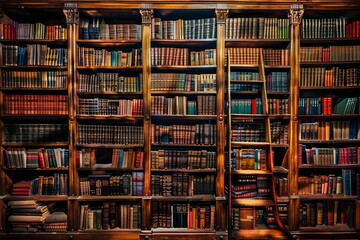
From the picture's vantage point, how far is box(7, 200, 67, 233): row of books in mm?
2773

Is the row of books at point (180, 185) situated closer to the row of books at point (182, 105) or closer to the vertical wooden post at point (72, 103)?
the row of books at point (182, 105)

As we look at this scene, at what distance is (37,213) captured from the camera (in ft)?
9.12

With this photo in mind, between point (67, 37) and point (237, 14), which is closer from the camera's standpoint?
point (67, 37)

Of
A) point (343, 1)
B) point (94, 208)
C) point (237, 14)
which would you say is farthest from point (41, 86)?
point (343, 1)

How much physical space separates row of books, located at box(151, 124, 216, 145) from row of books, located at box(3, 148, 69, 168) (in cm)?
106

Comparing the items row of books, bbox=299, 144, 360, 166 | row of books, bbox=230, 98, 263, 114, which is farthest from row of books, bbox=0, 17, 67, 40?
row of books, bbox=299, 144, 360, 166

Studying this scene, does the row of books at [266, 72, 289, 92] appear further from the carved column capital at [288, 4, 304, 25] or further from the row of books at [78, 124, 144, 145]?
the row of books at [78, 124, 144, 145]

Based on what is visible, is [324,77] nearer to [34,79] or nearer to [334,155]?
[334,155]

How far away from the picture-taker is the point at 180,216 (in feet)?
9.21

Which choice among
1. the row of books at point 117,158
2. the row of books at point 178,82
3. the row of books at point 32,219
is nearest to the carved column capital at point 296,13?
the row of books at point 178,82

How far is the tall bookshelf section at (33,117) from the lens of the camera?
2.80 metres

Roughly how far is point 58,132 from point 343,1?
3.54m

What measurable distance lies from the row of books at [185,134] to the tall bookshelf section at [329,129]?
105 centimetres

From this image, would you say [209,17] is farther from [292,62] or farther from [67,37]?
[67,37]
